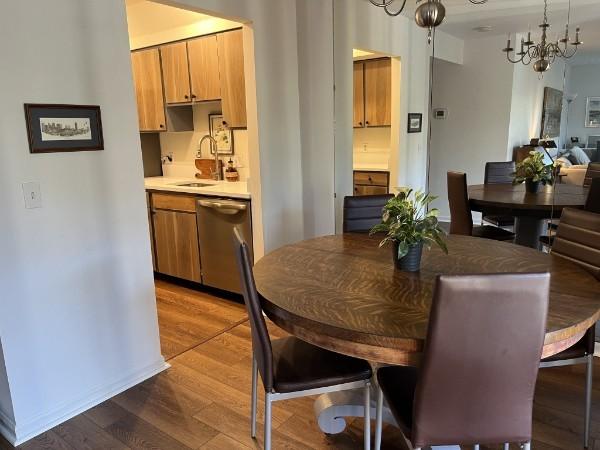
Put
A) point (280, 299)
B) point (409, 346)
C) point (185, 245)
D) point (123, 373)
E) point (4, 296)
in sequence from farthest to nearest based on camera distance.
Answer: point (185, 245)
point (123, 373)
point (4, 296)
point (280, 299)
point (409, 346)

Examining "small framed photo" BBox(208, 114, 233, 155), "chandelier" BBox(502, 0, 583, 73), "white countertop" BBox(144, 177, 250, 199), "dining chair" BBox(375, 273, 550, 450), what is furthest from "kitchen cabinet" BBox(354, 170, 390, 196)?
"dining chair" BBox(375, 273, 550, 450)

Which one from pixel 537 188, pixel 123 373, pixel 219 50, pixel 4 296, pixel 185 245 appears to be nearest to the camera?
pixel 4 296

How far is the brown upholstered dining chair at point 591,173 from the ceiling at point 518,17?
66cm

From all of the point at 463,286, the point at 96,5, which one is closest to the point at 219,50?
the point at 96,5

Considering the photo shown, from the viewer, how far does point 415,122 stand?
3520mm

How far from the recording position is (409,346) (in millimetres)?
1301

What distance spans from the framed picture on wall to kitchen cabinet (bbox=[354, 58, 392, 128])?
1.47 meters

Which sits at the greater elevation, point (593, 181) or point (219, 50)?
point (219, 50)

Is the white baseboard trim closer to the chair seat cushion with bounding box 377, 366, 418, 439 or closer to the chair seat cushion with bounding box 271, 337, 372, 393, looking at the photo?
the chair seat cushion with bounding box 271, 337, 372, 393

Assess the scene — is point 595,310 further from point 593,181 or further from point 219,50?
point 219,50

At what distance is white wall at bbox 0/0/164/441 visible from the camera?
193 centimetres

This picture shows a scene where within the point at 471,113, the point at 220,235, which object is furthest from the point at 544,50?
the point at 220,235

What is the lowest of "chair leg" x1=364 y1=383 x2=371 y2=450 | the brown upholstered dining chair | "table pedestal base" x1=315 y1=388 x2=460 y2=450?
"table pedestal base" x1=315 y1=388 x2=460 y2=450

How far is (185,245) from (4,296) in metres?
1.96
